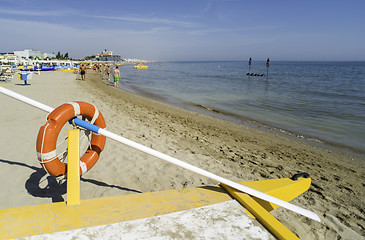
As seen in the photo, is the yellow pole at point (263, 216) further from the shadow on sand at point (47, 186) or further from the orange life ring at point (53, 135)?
the orange life ring at point (53, 135)

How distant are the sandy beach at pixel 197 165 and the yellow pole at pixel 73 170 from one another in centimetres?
93

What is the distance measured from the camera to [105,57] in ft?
310

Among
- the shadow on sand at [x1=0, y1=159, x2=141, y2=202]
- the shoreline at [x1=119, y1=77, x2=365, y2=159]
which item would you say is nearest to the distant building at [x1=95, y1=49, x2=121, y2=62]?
the shoreline at [x1=119, y1=77, x2=365, y2=159]

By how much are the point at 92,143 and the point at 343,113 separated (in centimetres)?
1140

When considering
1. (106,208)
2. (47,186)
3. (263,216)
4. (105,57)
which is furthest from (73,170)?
(105,57)

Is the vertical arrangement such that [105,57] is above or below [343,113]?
above

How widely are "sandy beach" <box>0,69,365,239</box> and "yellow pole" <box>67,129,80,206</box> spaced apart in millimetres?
925

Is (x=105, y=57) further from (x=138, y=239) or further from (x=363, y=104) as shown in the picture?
(x=138, y=239)

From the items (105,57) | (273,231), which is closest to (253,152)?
(273,231)

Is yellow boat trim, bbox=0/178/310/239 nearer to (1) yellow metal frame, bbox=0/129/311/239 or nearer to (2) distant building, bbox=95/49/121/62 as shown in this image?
(1) yellow metal frame, bbox=0/129/311/239

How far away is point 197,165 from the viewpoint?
12.7ft

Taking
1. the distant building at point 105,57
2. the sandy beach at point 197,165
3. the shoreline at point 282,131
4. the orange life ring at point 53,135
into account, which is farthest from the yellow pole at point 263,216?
the distant building at point 105,57

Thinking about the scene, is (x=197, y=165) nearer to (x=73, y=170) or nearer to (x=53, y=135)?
(x=73, y=170)

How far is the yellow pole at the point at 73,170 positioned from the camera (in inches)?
73.0
